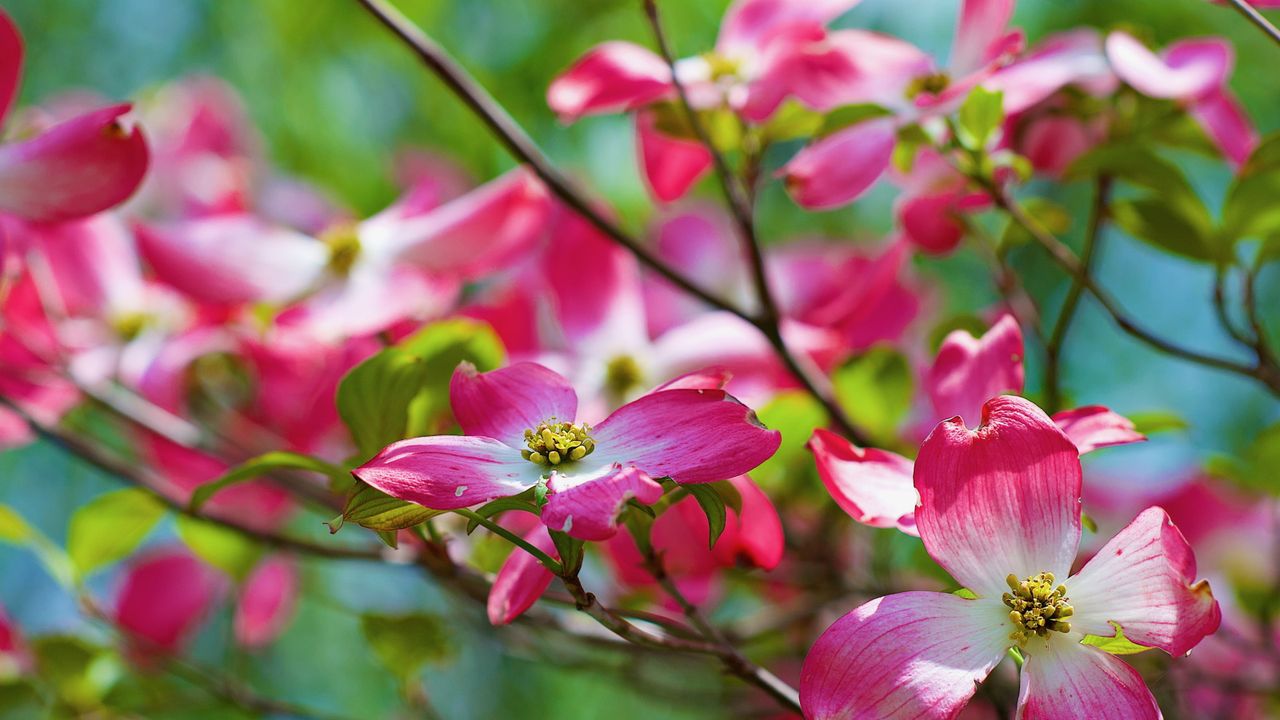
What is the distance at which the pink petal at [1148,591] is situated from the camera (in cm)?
35

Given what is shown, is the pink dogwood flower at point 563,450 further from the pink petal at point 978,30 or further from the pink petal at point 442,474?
the pink petal at point 978,30

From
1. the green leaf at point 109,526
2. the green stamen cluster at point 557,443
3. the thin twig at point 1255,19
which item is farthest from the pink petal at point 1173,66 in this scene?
the green leaf at point 109,526

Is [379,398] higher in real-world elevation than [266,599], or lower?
higher

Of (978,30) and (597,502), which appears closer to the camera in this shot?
(597,502)

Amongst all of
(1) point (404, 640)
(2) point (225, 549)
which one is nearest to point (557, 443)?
(1) point (404, 640)

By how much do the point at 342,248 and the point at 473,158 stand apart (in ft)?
2.32

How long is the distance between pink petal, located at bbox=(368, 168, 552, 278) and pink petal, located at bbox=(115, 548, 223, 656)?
0.35 metres

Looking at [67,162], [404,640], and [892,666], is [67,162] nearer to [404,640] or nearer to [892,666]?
[404,640]

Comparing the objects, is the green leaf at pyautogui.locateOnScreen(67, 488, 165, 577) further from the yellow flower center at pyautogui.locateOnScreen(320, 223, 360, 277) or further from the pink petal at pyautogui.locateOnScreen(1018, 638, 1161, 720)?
the pink petal at pyautogui.locateOnScreen(1018, 638, 1161, 720)

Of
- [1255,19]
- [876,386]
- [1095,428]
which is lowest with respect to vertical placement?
[876,386]

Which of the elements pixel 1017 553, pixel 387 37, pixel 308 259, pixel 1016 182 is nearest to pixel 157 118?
pixel 308 259

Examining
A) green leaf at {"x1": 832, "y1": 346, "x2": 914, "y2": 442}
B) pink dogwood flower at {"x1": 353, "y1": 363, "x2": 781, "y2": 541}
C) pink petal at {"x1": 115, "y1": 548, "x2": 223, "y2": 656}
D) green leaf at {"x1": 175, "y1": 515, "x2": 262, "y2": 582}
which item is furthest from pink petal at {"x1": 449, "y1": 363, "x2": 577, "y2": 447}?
pink petal at {"x1": 115, "y1": 548, "x2": 223, "y2": 656}

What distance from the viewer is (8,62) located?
0.48 meters

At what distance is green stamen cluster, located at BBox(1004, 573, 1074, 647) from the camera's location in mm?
375
